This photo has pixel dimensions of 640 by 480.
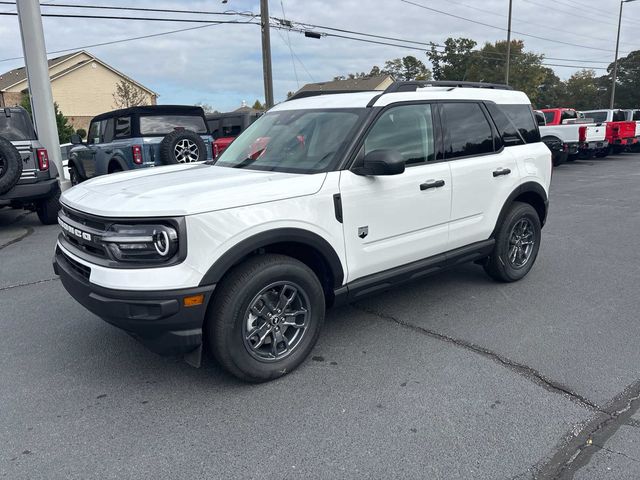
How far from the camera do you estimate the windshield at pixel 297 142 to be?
3.76 meters

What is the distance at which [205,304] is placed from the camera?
9.75 ft

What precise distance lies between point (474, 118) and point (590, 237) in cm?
368

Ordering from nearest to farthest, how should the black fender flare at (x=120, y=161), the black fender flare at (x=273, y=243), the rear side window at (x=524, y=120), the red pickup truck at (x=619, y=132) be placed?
the black fender flare at (x=273, y=243) < the rear side window at (x=524, y=120) < the black fender flare at (x=120, y=161) < the red pickup truck at (x=619, y=132)

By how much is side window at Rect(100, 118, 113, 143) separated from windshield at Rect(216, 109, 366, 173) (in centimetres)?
705

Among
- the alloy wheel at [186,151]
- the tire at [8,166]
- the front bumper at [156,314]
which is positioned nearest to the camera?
the front bumper at [156,314]

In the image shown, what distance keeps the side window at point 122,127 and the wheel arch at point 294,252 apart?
7.64 meters

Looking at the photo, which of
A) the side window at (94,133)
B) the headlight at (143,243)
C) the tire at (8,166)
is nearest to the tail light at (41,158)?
the tire at (8,166)

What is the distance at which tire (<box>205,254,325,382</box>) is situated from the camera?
10.1 feet

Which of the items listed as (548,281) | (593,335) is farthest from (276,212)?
(548,281)

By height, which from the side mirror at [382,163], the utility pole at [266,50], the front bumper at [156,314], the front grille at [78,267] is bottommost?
the front bumper at [156,314]

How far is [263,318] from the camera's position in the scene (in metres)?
3.33

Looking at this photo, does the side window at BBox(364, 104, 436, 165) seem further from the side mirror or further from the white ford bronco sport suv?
the side mirror

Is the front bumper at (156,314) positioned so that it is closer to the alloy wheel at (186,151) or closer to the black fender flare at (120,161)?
the alloy wheel at (186,151)

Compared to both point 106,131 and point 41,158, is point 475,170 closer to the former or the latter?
point 41,158
